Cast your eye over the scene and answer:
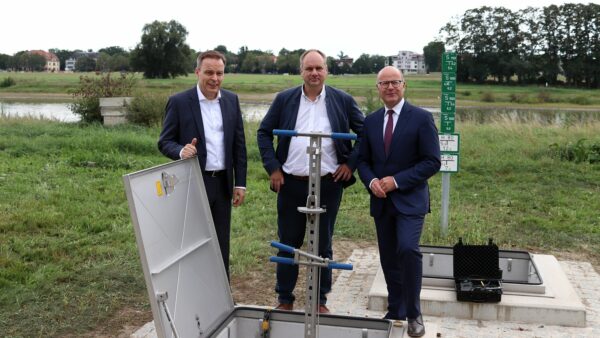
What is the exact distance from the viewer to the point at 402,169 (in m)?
4.61

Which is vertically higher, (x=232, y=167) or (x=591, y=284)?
(x=232, y=167)

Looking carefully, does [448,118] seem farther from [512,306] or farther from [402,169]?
[402,169]

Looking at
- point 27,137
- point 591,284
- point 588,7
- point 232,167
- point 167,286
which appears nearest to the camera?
point 167,286

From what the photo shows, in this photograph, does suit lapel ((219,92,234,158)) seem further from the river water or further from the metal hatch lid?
the river water

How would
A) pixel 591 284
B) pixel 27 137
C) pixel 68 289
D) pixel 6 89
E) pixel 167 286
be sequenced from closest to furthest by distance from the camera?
pixel 167 286
pixel 68 289
pixel 591 284
pixel 27 137
pixel 6 89

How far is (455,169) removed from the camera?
7039 mm

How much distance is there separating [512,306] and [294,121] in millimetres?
2099

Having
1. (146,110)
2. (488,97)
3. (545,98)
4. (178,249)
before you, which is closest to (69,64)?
(488,97)

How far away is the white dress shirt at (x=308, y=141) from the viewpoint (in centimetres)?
482

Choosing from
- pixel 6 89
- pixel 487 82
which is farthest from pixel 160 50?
pixel 487 82

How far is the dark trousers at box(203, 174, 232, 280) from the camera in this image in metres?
4.77

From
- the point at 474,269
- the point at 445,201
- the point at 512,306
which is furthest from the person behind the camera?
the point at 445,201

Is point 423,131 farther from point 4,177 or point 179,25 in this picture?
point 179,25

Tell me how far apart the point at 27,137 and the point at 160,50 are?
4191 centimetres
